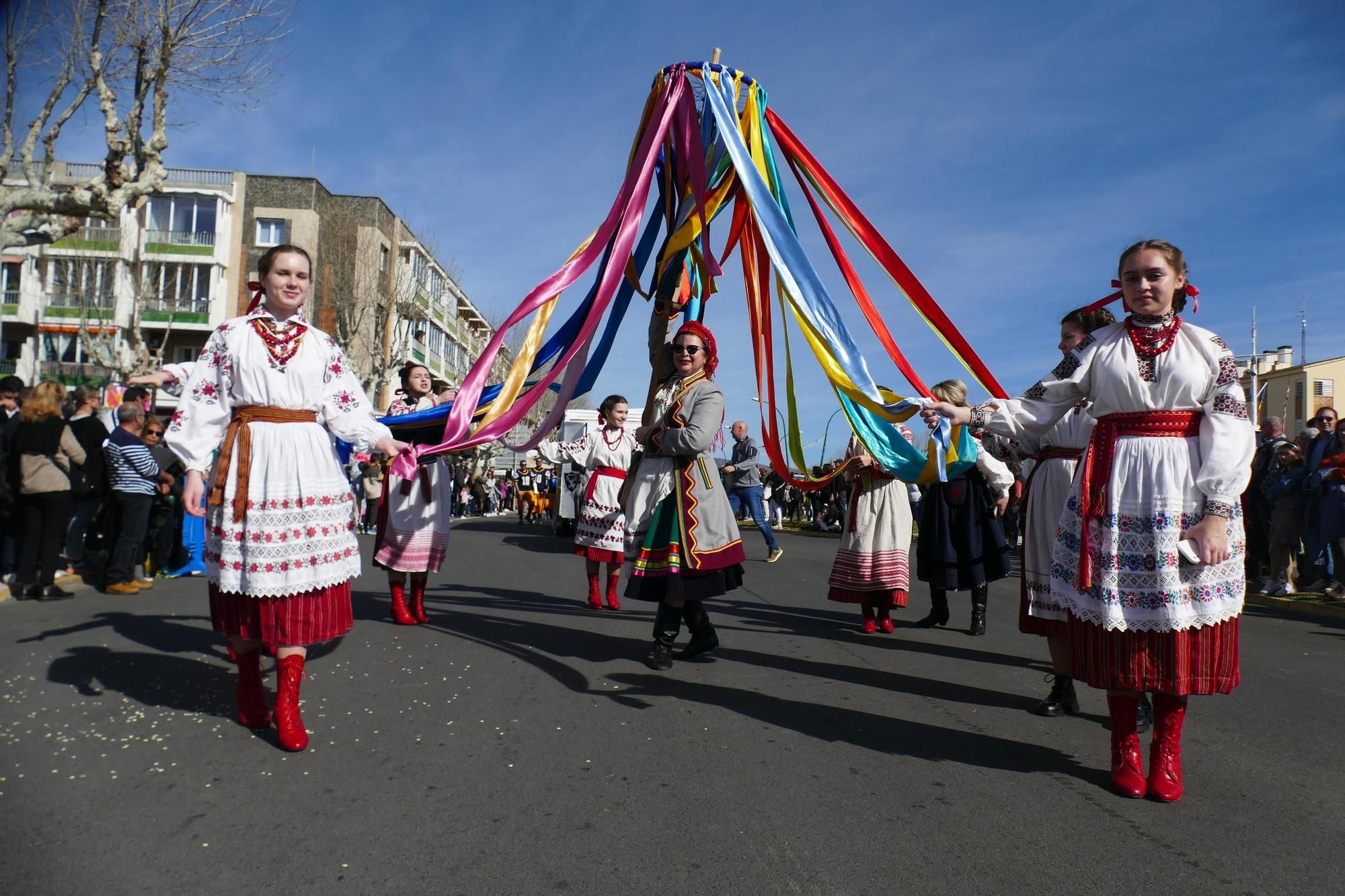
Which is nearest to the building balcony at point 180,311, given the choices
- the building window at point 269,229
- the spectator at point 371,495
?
the building window at point 269,229

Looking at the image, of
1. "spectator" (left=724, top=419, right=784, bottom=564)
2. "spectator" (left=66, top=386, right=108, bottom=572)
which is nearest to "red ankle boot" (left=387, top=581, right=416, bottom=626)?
"spectator" (left=66, top=386, right=108, bottom=572)

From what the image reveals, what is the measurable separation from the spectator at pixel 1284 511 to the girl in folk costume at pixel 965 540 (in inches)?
190

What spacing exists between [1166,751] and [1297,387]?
76.1 m

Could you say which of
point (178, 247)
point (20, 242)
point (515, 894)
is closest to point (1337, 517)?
point (515, 894)

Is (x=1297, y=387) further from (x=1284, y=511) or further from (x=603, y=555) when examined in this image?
(x=603, y=555)

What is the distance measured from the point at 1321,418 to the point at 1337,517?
130 cm

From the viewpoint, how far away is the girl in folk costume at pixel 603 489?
25.5 ft

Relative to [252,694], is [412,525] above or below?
above

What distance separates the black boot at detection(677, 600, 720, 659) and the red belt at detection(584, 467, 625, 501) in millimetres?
2794

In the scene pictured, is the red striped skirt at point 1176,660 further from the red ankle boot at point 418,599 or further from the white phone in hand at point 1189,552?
the red ankle boot at point 418,599

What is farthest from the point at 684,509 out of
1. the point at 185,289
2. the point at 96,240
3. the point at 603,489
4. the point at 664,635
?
the point at 185,289

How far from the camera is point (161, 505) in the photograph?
30.3 ft

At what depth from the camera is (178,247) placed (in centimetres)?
4053

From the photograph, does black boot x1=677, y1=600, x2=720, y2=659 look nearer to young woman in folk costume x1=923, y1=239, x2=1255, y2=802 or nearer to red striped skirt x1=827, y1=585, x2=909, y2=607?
red striped skirt x1=827, y1=585, x2=909, y2=607
